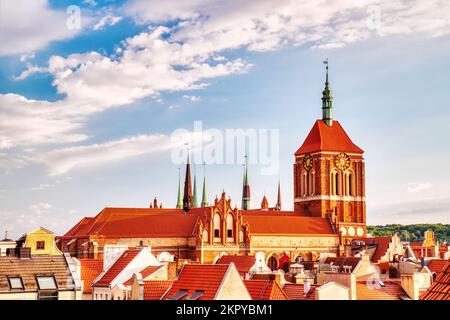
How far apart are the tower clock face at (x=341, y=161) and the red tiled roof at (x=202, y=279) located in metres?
77.9

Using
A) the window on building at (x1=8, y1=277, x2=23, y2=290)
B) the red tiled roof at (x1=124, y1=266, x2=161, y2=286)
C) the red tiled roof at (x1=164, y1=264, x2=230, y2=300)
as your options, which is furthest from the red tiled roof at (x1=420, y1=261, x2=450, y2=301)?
the window on building at (x1=8, y1=277, x2=23, y2=290)

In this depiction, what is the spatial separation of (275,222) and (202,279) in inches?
2722

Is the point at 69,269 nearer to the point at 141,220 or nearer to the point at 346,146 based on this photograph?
the point at 141,220

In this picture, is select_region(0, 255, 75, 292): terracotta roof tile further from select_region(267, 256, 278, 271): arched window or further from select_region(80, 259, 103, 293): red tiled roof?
select_region(267, 256, 278, 271): arched window

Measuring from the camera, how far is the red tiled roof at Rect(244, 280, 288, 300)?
21797mm

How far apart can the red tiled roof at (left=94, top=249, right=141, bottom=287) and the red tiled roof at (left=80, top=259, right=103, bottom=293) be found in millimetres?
1154

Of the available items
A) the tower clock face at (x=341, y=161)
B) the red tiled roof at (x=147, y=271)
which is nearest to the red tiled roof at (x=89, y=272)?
the red tiled roof at (x=147, y=271)

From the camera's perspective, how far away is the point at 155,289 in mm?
27516

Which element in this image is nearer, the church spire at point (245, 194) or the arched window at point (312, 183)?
the arched window at point (312, 183)

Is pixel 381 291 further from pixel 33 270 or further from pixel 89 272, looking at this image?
pixel 33 270

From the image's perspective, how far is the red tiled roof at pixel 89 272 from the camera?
34.7 m

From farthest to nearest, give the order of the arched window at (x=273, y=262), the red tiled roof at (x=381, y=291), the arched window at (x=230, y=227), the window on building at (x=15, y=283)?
the arched window at (x=273, y=262)
the arched window at (x=230, y=227)
the window on building at (x=15, y=283)
the red tiled roof at (x=381, y=291)

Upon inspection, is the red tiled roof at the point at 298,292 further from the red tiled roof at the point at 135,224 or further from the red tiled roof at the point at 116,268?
the red tiled roof at the point at 135,224
